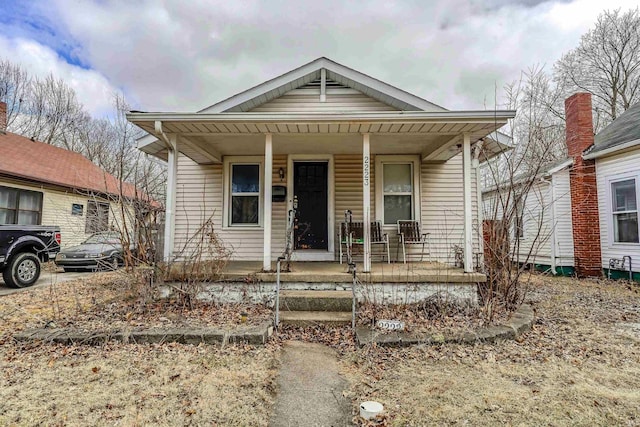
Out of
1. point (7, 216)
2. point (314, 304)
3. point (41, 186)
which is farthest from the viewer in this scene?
Answer: point (41, 186)

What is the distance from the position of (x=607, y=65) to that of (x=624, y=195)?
44.3ft

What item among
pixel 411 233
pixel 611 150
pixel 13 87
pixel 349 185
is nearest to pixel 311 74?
pixel 349 185

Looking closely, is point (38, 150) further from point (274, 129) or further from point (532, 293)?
point (532, 293)

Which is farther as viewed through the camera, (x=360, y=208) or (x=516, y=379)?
(x=360, y=208)

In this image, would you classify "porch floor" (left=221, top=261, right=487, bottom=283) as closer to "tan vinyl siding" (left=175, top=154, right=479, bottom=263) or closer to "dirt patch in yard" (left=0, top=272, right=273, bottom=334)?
"dirt patch in yard" (left=0, top=272, right=273, bottom=334)

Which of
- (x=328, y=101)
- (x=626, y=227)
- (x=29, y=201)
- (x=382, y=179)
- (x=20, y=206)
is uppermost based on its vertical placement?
(x=328, y=101)

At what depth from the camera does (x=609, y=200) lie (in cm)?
821

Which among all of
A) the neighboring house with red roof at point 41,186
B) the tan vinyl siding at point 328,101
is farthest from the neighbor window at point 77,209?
the tan vinyl siding at point 328,101

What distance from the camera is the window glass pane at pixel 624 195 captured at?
7734 millimetres

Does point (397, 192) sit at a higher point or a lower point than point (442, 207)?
higher

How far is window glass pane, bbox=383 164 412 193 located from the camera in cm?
728

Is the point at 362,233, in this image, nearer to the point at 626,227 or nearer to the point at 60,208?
the point at 626,227

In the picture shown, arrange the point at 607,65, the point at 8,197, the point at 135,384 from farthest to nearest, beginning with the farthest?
the point at 607,65 < the point at 8,197 < the point at 135,384

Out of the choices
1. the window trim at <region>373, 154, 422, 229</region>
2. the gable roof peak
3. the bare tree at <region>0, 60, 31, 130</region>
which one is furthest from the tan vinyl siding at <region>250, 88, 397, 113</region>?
the bare tree at <region>0, 60, 31, 130</region>
